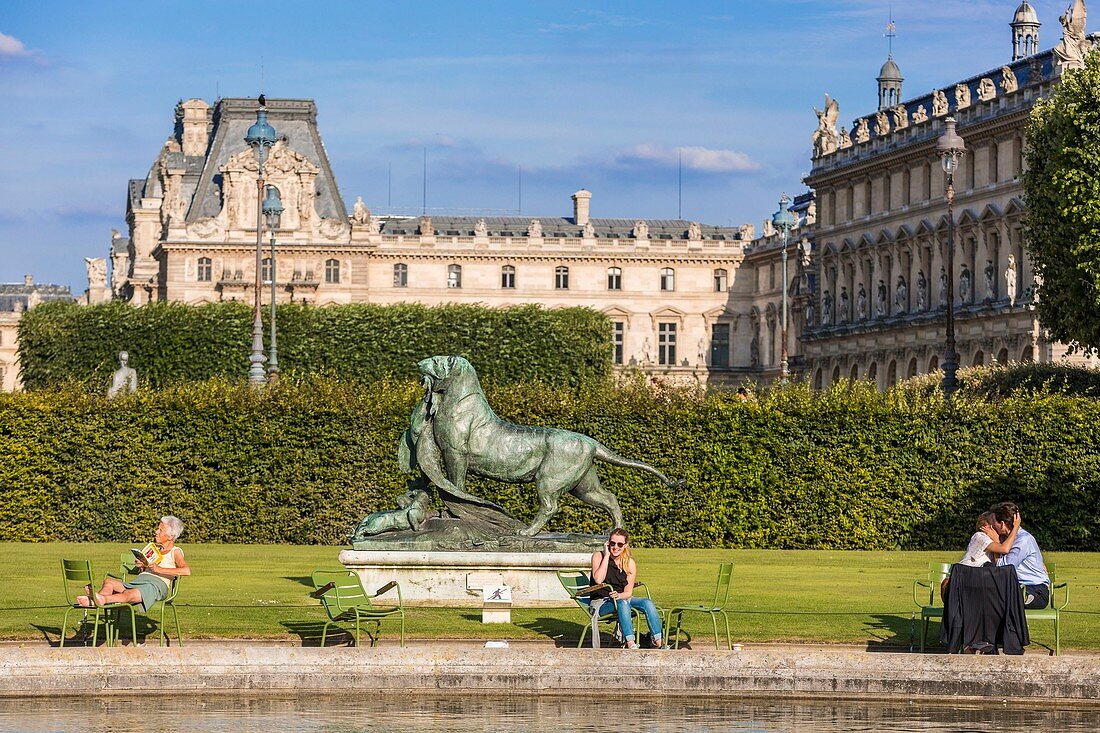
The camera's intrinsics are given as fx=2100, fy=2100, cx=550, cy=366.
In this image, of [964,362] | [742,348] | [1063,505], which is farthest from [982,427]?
[742,348]

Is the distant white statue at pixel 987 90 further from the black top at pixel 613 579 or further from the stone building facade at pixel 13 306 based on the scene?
the stone building facade at pixel 13 306

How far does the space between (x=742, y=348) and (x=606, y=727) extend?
4408 inches

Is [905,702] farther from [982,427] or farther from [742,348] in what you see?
[742,348]

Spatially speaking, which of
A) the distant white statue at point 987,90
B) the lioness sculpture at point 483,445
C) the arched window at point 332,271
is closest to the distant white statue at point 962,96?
the distant white statue at point 987,90

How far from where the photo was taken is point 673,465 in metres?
36.3

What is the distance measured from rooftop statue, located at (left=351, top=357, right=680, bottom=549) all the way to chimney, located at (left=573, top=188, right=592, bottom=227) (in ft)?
367

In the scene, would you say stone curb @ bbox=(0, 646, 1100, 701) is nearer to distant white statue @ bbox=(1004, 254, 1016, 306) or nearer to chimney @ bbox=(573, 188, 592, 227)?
distant white statue @ bbox=(1004, 254, 1016, 306)

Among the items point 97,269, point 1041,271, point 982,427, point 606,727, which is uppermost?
point 97,269

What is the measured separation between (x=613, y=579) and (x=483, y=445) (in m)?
4.11

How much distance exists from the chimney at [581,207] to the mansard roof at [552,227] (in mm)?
482

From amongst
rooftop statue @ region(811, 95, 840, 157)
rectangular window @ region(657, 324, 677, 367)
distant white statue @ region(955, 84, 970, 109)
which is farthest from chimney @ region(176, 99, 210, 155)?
distant white statue @ region(955, 84, 970, 109)

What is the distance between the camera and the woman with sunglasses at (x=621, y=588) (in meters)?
19.5

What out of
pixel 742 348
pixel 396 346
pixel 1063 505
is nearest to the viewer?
pixel 1063 505

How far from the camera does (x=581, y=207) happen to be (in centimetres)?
13600
